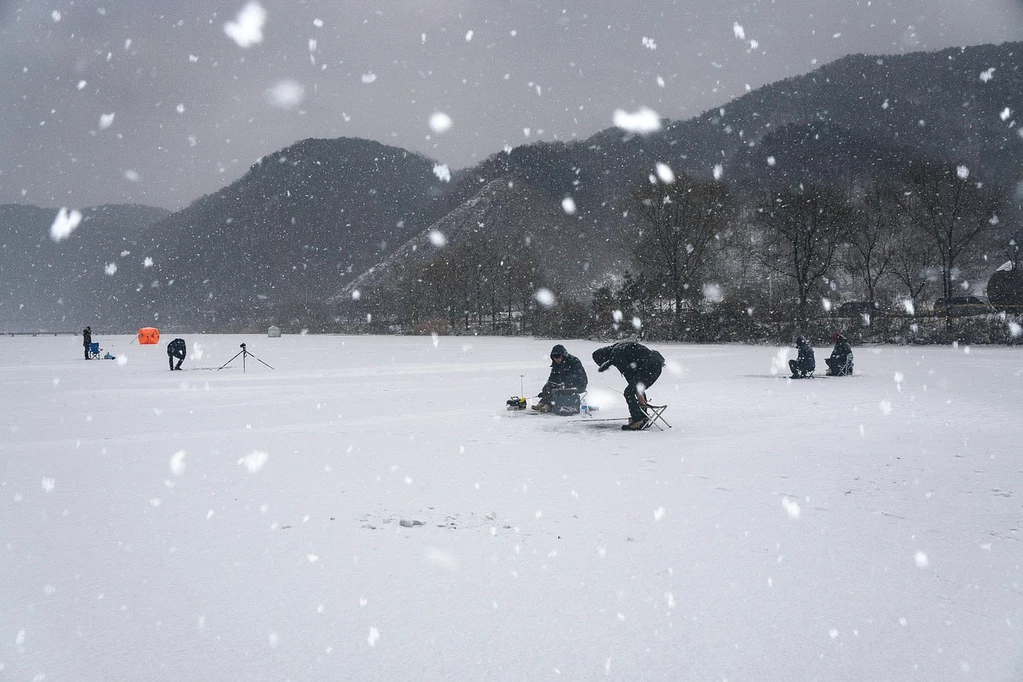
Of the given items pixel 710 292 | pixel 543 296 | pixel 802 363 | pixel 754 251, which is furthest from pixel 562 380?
pixel 543 296

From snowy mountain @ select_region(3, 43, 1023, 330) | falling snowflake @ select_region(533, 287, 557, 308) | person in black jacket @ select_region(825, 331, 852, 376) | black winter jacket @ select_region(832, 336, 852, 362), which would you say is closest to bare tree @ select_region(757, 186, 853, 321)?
black winter jacket @ select_region(832, 336, 852, 362)

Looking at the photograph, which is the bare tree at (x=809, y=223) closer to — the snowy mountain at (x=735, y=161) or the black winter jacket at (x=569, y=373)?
the black winter jacket at (x=569, y=373)

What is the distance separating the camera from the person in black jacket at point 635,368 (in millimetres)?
11305

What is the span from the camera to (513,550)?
17.6ft

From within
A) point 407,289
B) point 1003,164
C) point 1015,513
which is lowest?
point 1015,513

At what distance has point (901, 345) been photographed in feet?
120

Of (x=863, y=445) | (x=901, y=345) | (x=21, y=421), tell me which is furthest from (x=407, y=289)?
(x=863, y=445)

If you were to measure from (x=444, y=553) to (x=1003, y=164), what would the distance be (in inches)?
5901

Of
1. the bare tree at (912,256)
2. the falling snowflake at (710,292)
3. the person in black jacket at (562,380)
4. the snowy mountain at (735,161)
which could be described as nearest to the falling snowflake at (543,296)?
the snowy mountain at (735,161)

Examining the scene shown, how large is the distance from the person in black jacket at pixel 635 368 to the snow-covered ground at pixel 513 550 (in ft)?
1.94

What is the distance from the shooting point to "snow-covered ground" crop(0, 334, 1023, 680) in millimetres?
3715

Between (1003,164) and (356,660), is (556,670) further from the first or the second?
(1003,164)

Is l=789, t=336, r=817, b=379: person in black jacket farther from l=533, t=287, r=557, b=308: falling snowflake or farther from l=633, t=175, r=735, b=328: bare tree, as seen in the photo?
l=533, t=287, r=557, b=308: falling snowflake

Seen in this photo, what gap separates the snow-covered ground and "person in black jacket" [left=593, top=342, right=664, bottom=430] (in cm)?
59
